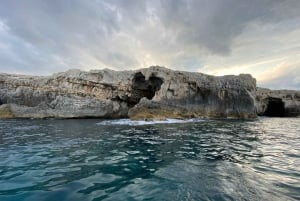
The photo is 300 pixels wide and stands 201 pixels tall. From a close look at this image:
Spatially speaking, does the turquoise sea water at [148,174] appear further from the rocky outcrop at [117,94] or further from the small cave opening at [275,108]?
the small cave opening at [275,108]

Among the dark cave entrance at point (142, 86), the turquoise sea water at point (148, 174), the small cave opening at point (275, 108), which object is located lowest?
the turquoise sea water at point (148, 174)

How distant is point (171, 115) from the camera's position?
Result: 30.7 m

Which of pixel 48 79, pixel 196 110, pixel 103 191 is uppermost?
pixel 48 79

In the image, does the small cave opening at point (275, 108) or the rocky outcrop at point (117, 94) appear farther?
the small cave opening at point (275, 108)

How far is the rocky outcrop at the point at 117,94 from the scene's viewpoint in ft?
109

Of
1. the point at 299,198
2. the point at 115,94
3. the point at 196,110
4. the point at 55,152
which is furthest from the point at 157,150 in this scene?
the point at 115,94

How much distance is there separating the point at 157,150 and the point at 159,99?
22299mm

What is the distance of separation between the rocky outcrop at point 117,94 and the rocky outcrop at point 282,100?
15.7 meters

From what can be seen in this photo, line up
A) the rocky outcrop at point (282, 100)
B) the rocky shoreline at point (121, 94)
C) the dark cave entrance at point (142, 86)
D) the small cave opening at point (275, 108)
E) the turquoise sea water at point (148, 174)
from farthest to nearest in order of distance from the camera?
the small cave opening at point (275, 108)
the rocky outcrop at point (282, 100)
the dark cave entrance at point (142, 86)
the rocky shoreline at point (121, 94)
the turquoise sea water at point (148, 174)

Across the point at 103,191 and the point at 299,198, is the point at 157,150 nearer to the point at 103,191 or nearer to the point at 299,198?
the point at 103,191

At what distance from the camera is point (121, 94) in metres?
37.4

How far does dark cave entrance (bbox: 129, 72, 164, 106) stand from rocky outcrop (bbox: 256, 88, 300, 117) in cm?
2648

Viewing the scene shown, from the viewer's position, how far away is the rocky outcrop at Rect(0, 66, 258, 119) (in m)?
33.1

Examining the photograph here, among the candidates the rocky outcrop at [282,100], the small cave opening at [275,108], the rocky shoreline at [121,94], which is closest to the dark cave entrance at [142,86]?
the rocky shoreline at [121,94]
